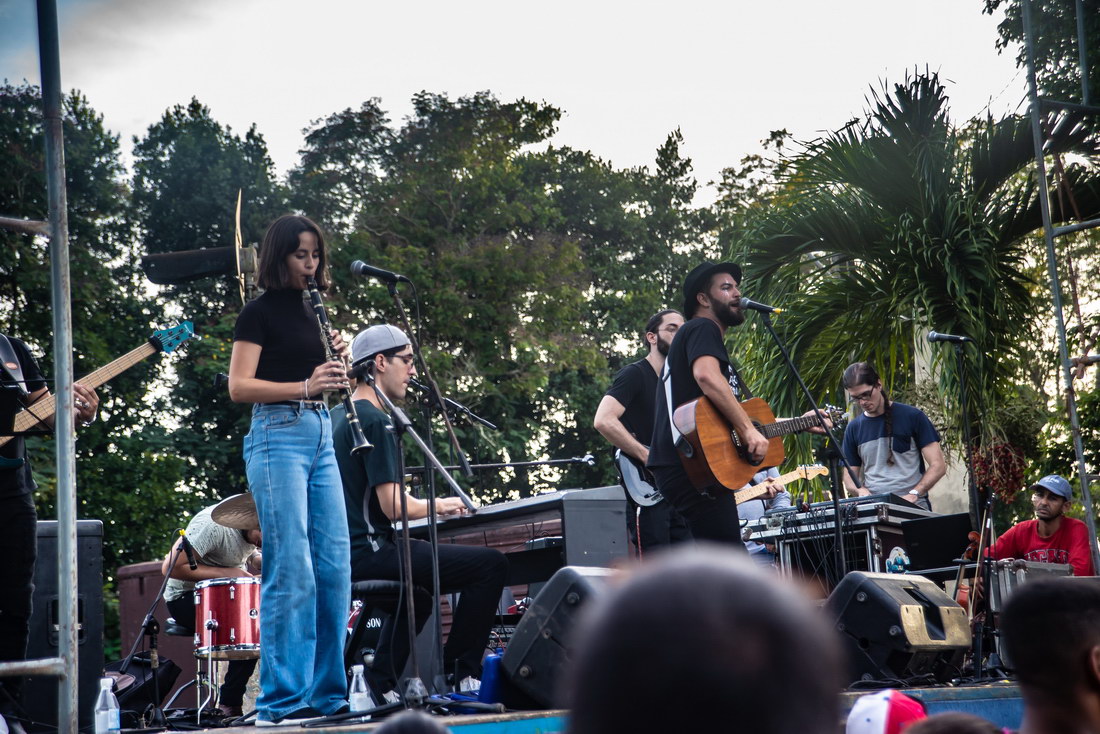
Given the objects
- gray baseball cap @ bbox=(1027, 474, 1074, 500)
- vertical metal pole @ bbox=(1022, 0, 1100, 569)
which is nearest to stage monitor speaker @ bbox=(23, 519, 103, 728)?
vertical metal pole @ bbox=(1022, 0, 1100, 569)

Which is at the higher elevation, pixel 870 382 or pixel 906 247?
pixel 906 247

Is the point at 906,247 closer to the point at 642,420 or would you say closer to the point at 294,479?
the point at 642,420

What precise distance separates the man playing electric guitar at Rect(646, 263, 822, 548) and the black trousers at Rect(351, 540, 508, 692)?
0.92 metres

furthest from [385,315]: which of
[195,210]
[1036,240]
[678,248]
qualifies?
[1036,240]

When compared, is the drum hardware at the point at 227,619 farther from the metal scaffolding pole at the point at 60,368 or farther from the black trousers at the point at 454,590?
the metal scaffolding pole at the point at 60,368

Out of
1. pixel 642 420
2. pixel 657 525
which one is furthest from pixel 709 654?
pixel 642 420

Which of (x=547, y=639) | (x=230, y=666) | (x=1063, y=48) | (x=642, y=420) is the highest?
(x=1063, y=48)

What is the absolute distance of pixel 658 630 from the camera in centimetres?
68

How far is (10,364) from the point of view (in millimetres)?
4203

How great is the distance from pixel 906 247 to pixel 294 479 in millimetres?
6555

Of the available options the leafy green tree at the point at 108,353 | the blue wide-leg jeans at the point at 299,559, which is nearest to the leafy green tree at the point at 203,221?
the leafy green tree at the point at 108,353

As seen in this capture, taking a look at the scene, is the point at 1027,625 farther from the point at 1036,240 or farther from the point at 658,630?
the point at 1036,240

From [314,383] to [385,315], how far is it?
664 inches

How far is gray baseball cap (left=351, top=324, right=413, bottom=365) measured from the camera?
17.7 ft
